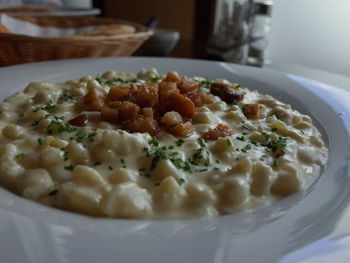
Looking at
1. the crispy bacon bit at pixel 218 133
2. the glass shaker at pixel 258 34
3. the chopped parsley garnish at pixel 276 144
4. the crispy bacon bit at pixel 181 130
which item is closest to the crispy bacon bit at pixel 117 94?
the crispy bacon bit at pixel 181 130

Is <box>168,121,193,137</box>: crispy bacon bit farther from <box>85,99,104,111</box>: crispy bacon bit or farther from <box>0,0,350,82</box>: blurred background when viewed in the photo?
<box>0,0,350,82</box>: blurred background

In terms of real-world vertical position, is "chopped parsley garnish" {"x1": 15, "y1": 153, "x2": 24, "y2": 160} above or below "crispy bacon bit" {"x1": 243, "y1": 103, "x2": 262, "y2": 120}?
above

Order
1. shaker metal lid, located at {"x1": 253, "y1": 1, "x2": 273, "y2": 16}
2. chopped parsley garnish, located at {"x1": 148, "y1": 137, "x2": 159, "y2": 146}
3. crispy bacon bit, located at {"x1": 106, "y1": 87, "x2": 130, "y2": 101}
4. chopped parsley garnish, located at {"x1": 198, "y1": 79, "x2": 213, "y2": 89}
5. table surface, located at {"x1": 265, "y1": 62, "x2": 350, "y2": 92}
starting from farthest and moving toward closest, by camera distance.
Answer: shaker metal lid, located at {"x1": 253, "y1": 1, "x2": 273, "y2": 16}, table surface, located at {"x1": 265, "y1": 62, "x2": 350, "y2": 92}, chopped parsley garnish, located at {"x1": 198, "y1": 79, "x2": 213, "y2": 89}, crispy bacon bit, located at {"x1": 106, "y1": 87, "x2": 130, "y2": 101}, chopped parsley garnish, located at {"x1": 148, "y1": 137, "x2": 159, "y2": 146}

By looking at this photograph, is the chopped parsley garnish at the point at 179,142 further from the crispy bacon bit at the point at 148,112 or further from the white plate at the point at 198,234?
the white plate at the point at 198,234

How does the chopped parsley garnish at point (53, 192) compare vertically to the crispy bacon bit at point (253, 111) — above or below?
above

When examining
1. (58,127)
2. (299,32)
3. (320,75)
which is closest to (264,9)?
(320,75)

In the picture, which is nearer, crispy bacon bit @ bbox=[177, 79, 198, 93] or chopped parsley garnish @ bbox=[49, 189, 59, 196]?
chopped parsley garnish @ bbox=[49, 189, 59, 196]

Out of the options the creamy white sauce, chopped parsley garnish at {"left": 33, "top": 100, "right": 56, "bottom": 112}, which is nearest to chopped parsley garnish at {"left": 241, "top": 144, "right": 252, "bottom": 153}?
the creamy white sauce
